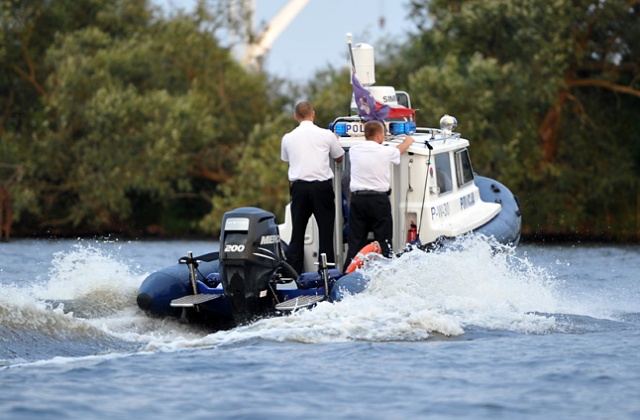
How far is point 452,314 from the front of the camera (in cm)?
1177

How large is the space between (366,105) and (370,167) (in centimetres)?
128

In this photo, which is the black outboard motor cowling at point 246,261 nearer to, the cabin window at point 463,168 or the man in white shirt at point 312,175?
the man in white shirt at point 312,175

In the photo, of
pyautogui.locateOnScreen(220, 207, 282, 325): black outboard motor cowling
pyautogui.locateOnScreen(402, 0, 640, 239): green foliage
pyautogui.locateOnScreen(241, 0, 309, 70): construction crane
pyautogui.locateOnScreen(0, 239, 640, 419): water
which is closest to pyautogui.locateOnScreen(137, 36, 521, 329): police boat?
pyautogui.locateOnScreen(220, 207, 282, 325): black outboard motor cowling

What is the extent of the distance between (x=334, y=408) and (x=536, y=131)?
23041 millimetres

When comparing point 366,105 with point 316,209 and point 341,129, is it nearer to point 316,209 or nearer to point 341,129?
point 341,129

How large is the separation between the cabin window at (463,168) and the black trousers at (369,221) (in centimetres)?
235

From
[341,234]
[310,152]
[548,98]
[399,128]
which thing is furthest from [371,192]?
[548,98]

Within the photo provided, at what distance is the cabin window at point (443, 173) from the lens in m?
13.8

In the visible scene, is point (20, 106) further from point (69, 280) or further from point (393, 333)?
point (393, 333)

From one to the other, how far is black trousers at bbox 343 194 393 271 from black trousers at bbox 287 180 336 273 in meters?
0.23

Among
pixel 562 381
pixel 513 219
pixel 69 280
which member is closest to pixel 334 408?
pixel 562 381

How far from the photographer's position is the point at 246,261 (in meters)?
11.5

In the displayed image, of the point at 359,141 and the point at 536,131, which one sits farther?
the point at 536,131

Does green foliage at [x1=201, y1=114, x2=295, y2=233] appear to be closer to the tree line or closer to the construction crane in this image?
the tree line
